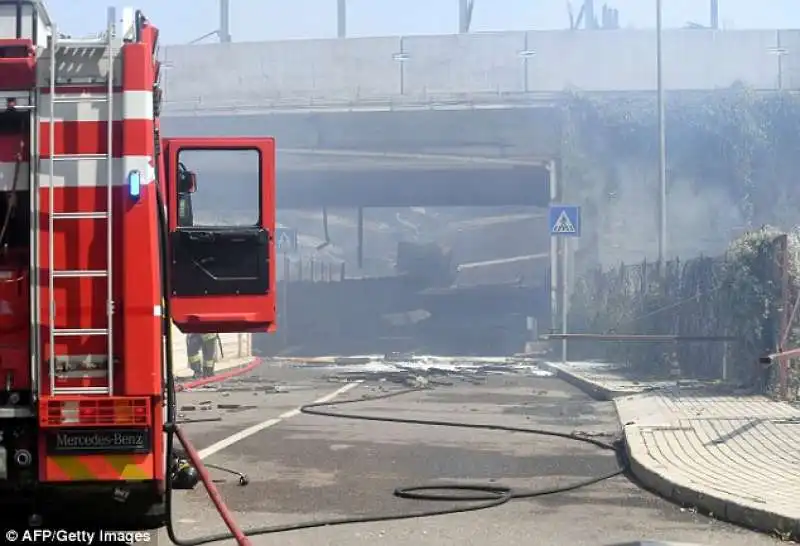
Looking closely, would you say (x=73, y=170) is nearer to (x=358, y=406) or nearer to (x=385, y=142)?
(x=358, y=406)

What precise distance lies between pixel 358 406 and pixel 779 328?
6.10m

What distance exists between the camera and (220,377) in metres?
24.8

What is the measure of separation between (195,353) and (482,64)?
26.3 metres

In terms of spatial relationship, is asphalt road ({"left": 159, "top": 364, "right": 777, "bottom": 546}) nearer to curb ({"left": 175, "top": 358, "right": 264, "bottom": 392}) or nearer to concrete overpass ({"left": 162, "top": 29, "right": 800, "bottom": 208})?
curb ({"left": 175, "top": 358, "right": 264, "bottom": 392})

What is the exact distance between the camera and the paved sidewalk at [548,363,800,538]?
7934 mm

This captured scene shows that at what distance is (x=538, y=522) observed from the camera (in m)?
8.00

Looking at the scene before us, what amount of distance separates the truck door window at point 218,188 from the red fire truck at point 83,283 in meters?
0.82

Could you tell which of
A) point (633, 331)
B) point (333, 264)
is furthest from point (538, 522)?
point (333, 264)

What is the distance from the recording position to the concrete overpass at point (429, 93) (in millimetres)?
41000

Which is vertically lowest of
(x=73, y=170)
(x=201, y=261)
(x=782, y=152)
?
(x=201, y=261)

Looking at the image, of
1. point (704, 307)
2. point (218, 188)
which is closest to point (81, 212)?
point (704, 307)

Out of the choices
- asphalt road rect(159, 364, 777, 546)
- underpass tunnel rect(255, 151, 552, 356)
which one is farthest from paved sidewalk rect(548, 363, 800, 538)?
underpass tunnel rect(255, 151, 552, 356)

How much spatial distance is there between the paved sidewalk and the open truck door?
3.44 metres

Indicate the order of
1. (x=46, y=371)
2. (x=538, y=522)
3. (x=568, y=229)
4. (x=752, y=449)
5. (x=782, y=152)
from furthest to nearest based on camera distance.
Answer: (x=782, y=152) < (x=568, y=229) < (x=752, y=449) < (x=538, y=522) < (x=46, y=371)
